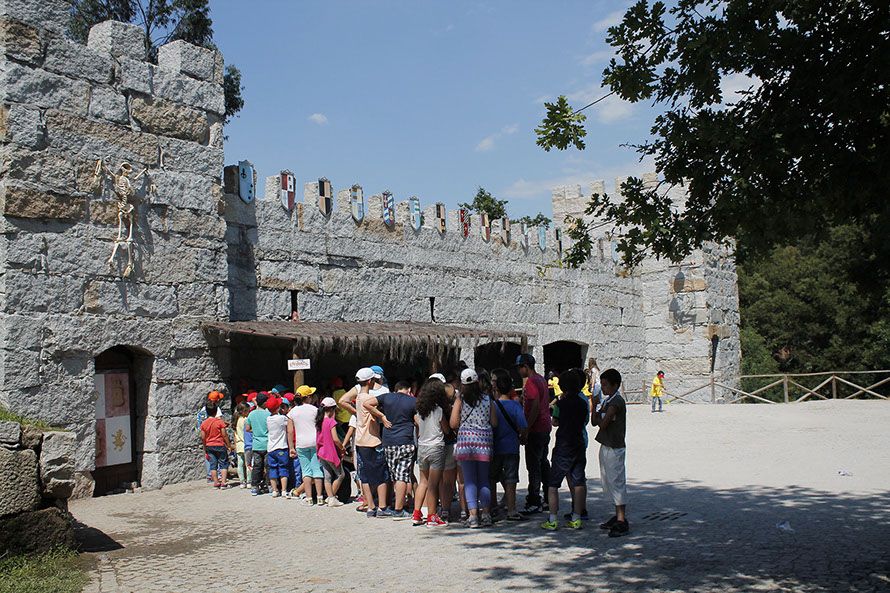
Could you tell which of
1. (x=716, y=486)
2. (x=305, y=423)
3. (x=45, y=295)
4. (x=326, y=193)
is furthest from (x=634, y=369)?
(x=45, y=295)

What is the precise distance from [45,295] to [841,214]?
822 cm

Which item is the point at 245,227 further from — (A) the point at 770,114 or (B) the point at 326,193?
(A) the point at 770,114

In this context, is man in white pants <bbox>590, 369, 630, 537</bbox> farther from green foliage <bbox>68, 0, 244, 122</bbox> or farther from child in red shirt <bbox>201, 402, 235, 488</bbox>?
green foliage <bbox>68, 0, 244, 122</bbox>

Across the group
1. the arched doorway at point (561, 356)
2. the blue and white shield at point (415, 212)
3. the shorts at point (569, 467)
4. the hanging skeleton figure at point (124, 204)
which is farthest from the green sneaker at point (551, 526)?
the arched doorway at point (561, 356)

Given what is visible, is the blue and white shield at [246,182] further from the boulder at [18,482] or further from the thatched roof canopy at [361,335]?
the boulder at [18,482]

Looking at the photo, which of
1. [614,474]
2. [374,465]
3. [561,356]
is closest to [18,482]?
[374,465]

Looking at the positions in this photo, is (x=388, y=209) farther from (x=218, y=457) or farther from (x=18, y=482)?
(x=18, y=482)

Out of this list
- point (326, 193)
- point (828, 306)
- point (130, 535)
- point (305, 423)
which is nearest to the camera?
point (130, 535)

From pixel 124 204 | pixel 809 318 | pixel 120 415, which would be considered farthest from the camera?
pixel 809 318

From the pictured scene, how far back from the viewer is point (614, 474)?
23.8 ft

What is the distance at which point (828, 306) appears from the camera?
34.6 meters

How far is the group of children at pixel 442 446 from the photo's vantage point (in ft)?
25.1

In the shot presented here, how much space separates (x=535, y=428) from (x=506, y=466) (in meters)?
0.51

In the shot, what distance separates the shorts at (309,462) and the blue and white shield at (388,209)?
21.6ft
